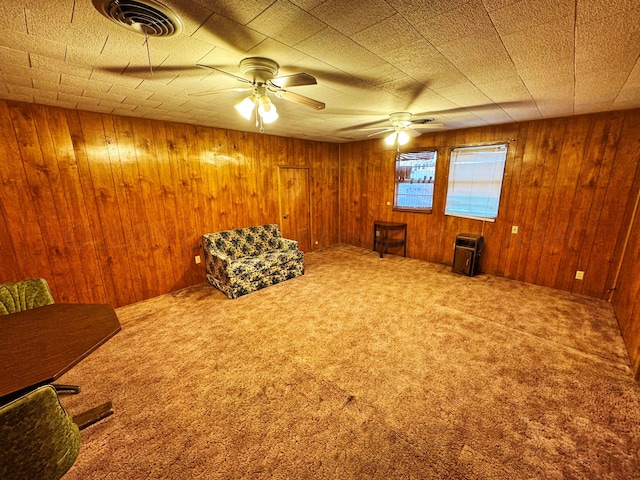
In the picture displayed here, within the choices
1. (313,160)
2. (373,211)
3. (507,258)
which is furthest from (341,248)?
(507,258)

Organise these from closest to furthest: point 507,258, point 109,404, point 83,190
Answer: point 109,404
point 83,190
point 507,258

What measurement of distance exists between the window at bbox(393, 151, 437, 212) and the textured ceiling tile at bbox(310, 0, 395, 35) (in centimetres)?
411

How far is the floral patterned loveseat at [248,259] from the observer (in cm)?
383

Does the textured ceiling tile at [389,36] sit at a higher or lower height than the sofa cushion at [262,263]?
higher

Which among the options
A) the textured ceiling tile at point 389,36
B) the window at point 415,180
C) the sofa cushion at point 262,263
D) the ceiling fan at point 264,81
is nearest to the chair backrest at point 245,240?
the sofa cushion at point 262,263

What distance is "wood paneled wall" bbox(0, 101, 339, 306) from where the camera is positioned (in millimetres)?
2857

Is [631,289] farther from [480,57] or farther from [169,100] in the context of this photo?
[169,100]

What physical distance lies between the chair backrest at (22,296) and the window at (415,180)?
546 centimetres

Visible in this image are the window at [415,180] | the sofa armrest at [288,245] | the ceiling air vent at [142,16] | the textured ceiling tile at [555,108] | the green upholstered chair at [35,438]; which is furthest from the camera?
the window at [415,180]

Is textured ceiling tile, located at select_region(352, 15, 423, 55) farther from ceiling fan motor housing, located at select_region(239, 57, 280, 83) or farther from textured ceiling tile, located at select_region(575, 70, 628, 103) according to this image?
textured ceiling tile, located at select_region(575, 70, 628, 103)

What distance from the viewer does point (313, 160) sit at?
591 centimetres

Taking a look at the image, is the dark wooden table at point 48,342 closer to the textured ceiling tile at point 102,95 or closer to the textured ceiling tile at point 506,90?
the textured ceiling tile at point 102,95

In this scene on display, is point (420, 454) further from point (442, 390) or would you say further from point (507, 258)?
point (507, 258)

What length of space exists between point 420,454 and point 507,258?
386cm
